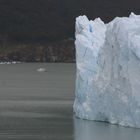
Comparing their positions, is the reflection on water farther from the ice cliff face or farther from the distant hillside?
the distant hillside

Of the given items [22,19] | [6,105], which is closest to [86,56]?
[6,105]

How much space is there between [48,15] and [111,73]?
14158cm

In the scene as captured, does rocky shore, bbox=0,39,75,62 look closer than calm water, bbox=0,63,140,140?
No

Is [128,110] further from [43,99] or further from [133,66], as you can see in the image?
[43,99]

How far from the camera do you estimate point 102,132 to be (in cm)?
2319

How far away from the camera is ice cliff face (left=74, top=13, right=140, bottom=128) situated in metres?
22.5

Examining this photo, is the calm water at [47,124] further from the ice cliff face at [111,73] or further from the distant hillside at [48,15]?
the distant hillside at [48,15]

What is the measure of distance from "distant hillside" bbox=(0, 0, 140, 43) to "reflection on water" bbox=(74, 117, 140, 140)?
122 meters

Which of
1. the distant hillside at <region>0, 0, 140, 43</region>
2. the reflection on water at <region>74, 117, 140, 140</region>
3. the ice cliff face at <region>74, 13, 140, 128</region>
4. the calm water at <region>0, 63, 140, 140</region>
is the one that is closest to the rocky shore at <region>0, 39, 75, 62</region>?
the distant hillside at <region>0, 0, 140, 43</region>

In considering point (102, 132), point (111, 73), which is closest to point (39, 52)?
point (111, 73)

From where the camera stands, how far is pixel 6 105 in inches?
1316

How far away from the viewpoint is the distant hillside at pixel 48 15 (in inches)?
5935

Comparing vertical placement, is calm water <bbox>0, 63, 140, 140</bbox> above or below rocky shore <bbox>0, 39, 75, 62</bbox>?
below

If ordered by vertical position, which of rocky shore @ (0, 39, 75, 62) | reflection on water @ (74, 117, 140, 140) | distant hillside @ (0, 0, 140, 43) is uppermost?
distant hillside @ (0, 0, 140, 43)
